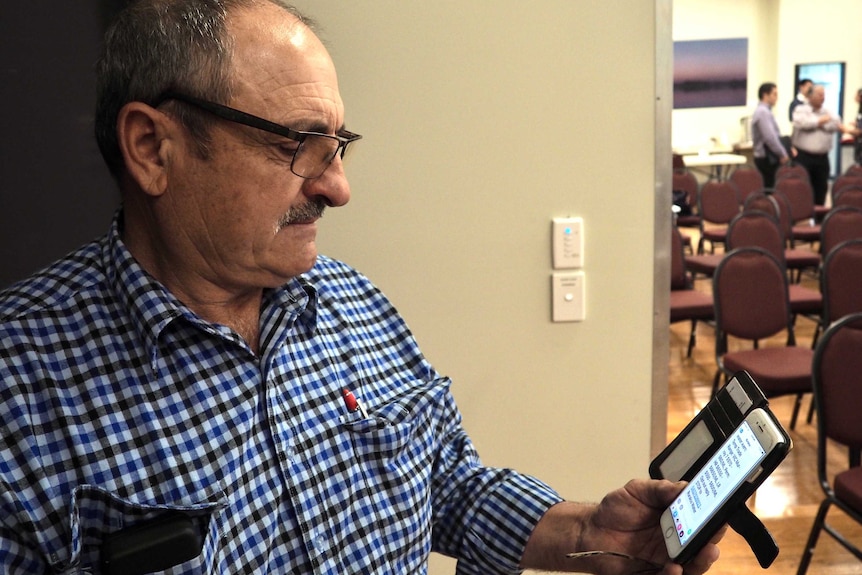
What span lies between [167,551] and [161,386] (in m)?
0.19

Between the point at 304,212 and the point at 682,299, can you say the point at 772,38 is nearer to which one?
the point at 682,299

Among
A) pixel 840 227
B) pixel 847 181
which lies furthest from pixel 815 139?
pixel 840 227

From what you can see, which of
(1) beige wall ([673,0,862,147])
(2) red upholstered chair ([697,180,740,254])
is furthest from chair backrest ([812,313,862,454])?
(1) beige wall ([673,0,862,147])

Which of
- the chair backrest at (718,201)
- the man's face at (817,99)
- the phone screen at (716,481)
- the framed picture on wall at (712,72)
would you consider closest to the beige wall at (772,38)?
the framed picture on wall at (712,72)

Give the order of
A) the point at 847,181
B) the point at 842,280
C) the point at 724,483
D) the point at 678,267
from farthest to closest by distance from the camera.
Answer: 1. the point at 847,181
2. the point at 678,267
3. the point at 842,280
4. the point at 724,483

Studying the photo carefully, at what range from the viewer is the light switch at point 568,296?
198cm

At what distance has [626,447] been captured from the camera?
210cm

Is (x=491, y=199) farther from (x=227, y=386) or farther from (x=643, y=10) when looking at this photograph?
(x=227, y=386)

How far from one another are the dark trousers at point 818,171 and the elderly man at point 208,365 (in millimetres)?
9739

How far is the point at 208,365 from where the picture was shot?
999 mm

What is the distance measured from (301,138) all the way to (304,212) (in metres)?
0.10

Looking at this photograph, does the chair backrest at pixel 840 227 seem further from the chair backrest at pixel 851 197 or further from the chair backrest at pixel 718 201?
the chair backrest at pixel 718 201

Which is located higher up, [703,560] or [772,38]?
[772,38]

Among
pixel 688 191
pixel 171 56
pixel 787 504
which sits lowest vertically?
pixel 787 504
